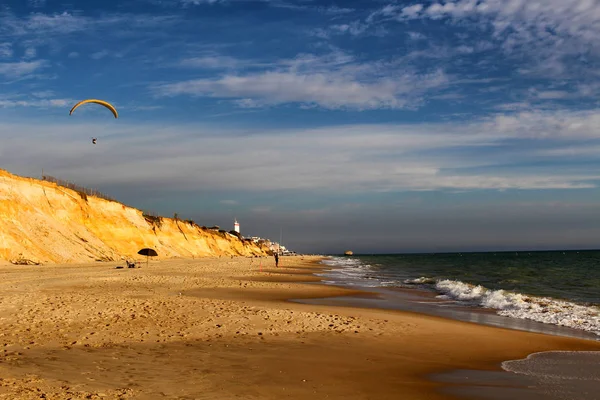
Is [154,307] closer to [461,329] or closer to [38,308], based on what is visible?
[38,308]

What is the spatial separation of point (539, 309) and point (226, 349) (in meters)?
15.8

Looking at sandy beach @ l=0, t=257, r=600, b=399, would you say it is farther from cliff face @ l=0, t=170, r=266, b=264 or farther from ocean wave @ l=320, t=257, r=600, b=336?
cliff face @ l=0, t=170, r=266, b=264

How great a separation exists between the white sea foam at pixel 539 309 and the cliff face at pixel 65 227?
117 feet

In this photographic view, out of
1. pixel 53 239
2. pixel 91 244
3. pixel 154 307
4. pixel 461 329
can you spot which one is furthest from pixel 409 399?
pixel 91 244

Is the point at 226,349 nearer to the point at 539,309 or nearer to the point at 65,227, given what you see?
the point at 539,309

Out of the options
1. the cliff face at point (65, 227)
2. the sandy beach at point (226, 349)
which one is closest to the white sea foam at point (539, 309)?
the sandy beach at point (226, 349)

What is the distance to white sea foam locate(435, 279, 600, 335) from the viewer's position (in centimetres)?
1719

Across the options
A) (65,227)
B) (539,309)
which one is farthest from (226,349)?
(65,227)

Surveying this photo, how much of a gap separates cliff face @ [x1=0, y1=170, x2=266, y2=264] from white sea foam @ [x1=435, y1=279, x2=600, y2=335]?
117ft

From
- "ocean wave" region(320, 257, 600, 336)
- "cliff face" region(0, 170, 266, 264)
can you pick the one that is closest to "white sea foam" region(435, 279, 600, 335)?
"ocean wave" region(320, 257, 600, 336)

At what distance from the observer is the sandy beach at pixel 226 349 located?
764cm

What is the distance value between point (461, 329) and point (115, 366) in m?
10.6

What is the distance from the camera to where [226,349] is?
10531mm

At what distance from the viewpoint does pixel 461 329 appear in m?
14.9
